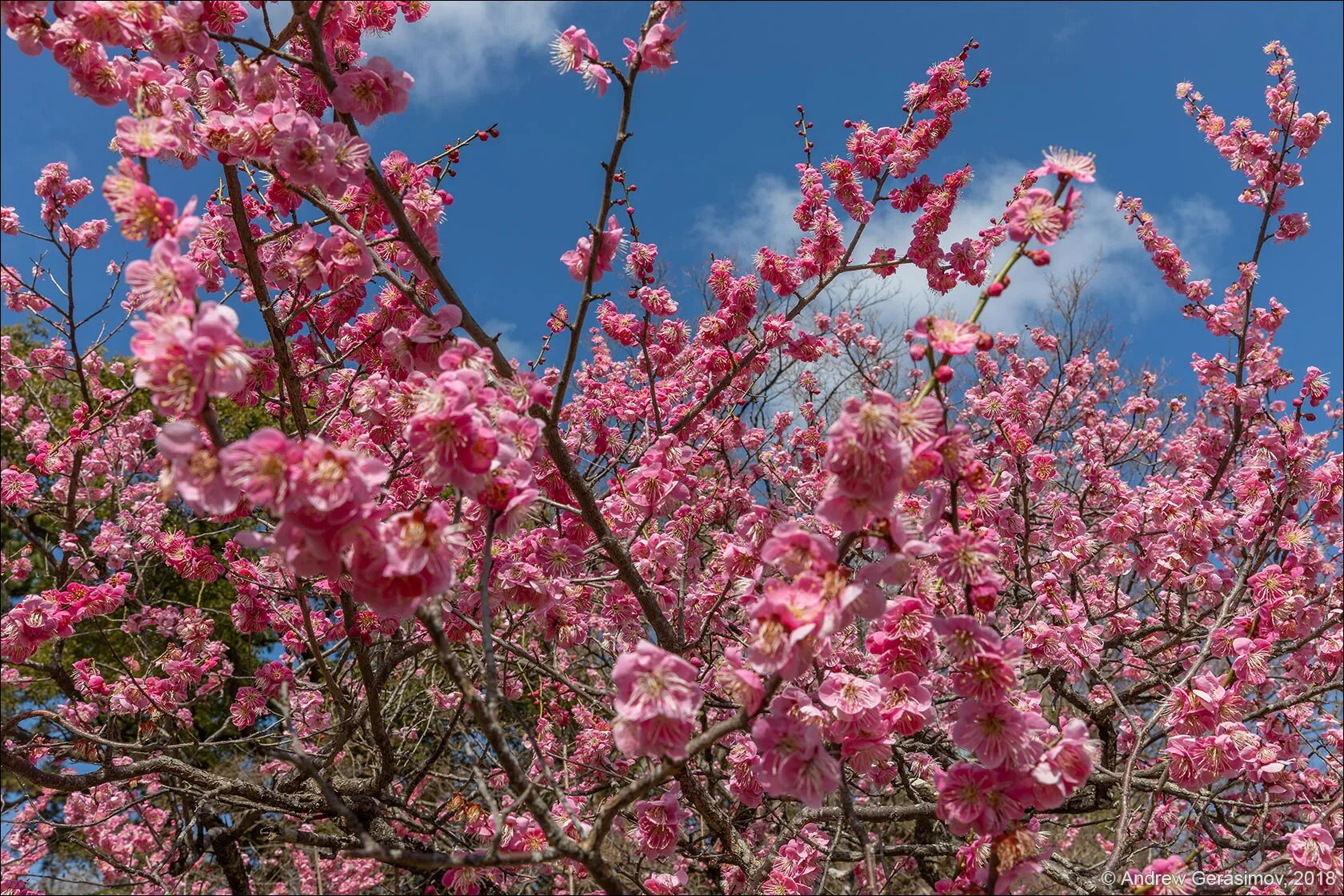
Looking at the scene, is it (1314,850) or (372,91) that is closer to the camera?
(372,91)

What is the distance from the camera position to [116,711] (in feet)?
12.4

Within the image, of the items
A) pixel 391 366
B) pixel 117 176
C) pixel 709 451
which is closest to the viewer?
pixel 117 176

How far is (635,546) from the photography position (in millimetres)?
3258

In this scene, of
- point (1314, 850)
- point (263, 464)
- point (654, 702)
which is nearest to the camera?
point (263, 464)

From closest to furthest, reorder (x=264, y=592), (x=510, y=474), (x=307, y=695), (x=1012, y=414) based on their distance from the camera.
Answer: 1. (x=510, y=474)
2. (x=264, y=592)
3. (x=307, y=695)
4. (x=1012, y=414)

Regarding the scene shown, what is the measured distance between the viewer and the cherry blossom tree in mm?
1444

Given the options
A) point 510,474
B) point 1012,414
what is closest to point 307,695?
point 510,474

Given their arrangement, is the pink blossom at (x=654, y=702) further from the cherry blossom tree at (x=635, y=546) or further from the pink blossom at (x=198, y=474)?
the pink blossom at (x=198, y=474)

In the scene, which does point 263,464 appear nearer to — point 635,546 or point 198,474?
point 198,474

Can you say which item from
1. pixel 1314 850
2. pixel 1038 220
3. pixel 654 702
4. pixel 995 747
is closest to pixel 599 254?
pixel 1038 220

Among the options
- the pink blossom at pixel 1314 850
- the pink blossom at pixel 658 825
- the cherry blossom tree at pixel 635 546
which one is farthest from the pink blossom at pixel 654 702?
the pink blossom at pixel 1314 850

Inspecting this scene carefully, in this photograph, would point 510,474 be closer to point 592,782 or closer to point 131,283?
point 131,283

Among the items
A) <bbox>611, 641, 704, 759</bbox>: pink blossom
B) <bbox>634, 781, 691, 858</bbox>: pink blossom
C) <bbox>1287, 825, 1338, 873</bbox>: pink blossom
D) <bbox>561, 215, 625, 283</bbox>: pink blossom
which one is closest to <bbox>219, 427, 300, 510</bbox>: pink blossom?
<bbox>611, 641, 704, 759</bbox>: pink blossom

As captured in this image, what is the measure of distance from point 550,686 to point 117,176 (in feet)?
9.19
